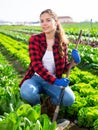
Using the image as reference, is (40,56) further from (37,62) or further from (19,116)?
(19,116)

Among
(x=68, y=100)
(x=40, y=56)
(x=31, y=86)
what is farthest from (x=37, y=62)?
(x=68, y=100)

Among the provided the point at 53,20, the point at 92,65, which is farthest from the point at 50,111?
the point at 92,65

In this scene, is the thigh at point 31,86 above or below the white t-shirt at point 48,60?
below

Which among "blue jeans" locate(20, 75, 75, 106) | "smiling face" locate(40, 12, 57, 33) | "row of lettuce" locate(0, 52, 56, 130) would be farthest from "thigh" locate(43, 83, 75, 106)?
"smiling face" locate(40, 12, 57, 33)

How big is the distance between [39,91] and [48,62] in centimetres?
50

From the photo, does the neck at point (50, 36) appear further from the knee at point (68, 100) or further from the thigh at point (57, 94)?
the knee at point (68, 100)

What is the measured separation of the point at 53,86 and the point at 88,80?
248cm

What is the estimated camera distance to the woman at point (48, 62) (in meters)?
5.72

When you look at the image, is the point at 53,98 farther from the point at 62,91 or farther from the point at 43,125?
the point at 43,125

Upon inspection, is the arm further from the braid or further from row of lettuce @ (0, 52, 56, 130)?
row of lettuce @ (0, 52, 56, 130)

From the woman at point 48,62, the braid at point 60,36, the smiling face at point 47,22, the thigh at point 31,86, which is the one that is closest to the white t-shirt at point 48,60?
the woman at point 48,62

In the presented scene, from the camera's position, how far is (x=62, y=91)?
18.5 feet

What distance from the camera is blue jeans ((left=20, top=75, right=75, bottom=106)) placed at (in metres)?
5.73

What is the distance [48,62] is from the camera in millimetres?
5988
